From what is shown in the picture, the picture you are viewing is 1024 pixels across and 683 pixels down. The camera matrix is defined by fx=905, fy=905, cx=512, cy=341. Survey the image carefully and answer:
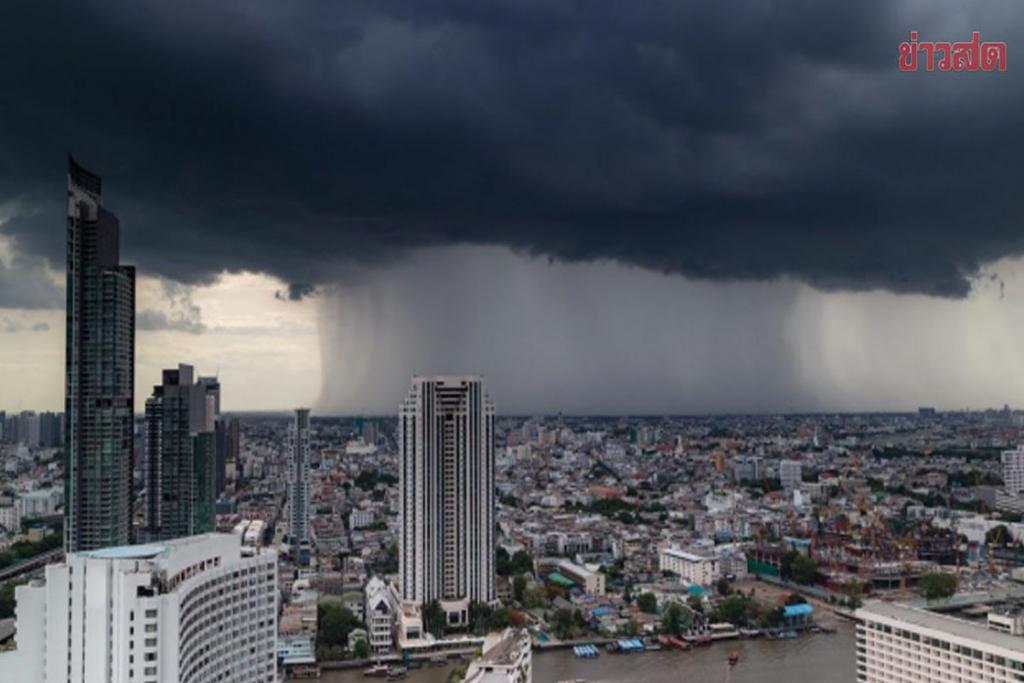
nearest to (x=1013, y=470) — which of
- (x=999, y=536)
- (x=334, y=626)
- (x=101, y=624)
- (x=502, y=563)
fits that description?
(x=999, y=536)

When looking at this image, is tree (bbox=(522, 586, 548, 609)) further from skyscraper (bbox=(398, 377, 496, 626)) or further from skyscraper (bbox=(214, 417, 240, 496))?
skyscraper (bbox=(214, 417, 240, 496))

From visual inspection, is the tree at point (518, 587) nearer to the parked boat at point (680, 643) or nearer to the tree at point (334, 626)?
the parked boat at point (680, 643)

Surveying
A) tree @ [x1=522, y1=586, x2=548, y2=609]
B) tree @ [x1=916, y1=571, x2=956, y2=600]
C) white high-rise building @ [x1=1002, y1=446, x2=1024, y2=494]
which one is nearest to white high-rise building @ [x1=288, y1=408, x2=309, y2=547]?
tree @ [x1=522, y1=586, x2=548, y2=609]

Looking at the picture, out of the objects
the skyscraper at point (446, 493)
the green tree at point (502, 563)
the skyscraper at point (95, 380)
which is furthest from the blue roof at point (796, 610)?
the skyscraper at point (95, 380)

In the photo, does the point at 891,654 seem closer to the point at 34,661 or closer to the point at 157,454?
the point at 34,661

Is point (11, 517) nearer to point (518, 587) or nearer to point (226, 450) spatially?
point (226, 450)

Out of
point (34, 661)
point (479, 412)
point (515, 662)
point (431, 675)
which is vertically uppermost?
point (479, 412)

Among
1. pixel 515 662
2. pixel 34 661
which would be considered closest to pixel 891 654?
pixel 515 662
